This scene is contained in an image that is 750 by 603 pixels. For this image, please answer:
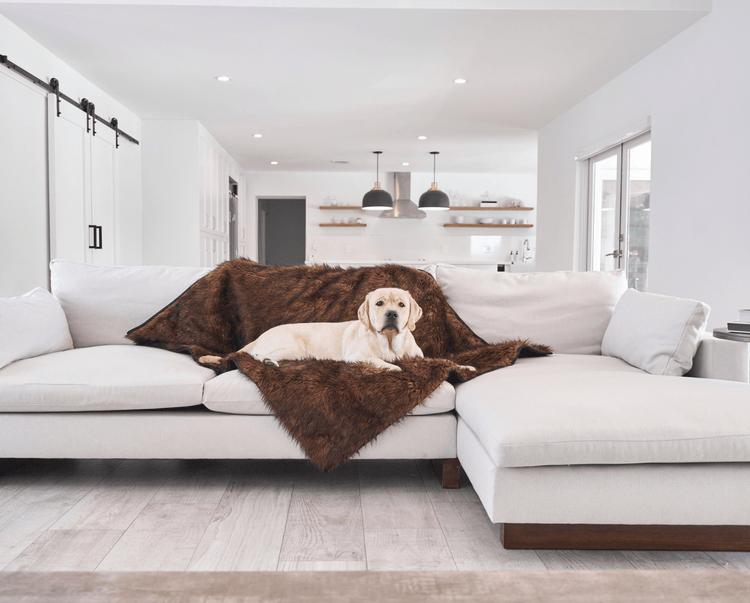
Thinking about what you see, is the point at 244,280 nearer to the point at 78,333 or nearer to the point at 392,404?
the point at 78,333

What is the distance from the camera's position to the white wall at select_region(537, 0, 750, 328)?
3506mm

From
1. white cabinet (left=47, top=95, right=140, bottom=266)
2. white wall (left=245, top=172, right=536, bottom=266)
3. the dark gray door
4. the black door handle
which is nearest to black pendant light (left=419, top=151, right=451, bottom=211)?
white wall (left=245, top=172, right=536, bottom=266)

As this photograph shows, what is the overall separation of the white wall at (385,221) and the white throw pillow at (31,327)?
7316 millimetres

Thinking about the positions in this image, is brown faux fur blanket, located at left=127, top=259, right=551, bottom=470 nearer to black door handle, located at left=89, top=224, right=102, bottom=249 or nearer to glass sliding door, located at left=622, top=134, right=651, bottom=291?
glass sliding door, located at left=622, top=134, right=651, bottom=291

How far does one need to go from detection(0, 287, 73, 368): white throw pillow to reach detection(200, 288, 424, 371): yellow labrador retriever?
64 centimetres

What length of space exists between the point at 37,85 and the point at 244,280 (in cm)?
286

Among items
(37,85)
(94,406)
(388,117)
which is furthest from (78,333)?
(388,117)

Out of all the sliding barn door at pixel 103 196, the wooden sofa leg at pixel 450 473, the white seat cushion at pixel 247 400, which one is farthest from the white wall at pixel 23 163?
the wooden sofa leg at pixel 450 473

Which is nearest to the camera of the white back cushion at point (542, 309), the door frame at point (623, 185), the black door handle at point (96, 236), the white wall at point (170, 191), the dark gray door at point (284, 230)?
the white back cushion at point (542, 309)

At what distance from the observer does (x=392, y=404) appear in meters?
1.98

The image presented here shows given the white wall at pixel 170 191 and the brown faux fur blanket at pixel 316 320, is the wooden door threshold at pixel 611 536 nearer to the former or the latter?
the brown faux fur blanket at pixel 316 320

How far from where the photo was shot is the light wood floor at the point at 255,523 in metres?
1.53

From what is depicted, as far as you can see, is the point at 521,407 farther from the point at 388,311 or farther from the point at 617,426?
the point at 388,311

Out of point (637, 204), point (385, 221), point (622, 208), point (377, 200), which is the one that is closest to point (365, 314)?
point (637, 204)
